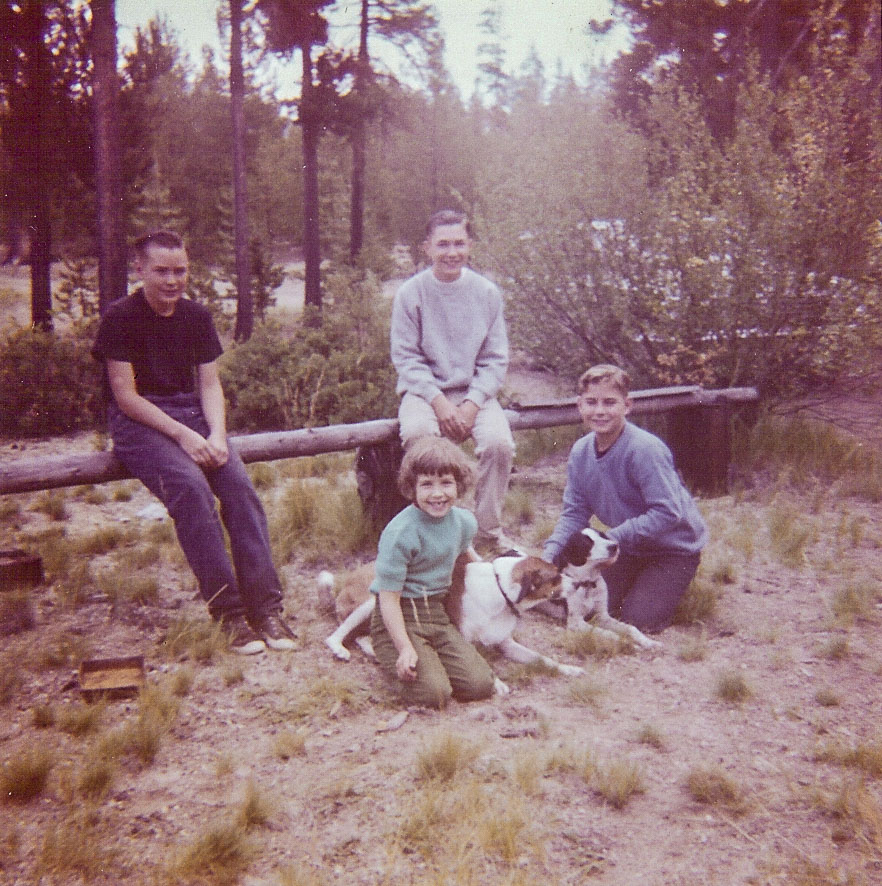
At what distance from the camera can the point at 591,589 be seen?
4.16m

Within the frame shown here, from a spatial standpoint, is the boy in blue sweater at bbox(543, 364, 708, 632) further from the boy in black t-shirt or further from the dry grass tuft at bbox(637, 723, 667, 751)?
the boy in black t-shirt

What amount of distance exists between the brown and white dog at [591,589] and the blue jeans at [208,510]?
1409 mm

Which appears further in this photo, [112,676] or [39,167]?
[39,167]

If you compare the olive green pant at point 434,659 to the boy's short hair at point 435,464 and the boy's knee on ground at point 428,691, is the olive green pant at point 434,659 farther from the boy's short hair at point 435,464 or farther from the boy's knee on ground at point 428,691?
the boy's short hair at point 435,464

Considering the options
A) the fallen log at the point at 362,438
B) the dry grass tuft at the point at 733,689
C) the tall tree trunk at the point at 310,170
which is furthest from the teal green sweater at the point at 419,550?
the tall tree trunk at the point at 310,170

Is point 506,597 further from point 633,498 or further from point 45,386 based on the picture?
point 45,386

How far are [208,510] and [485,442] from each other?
5.16ft

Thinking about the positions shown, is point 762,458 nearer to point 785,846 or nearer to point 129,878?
point 785,846

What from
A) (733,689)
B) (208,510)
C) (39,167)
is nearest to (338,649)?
(208,510)

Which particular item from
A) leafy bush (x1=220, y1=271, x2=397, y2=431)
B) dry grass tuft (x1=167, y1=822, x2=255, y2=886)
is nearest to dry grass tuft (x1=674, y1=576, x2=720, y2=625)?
dry grass tuft (x1=167, y1=822, x2=255, y2=886)

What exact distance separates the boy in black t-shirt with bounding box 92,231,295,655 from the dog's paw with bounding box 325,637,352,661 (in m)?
0.17

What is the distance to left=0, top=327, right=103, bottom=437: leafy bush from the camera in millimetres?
8625

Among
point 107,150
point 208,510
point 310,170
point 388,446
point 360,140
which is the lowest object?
point 208,510

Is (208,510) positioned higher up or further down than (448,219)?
further down
